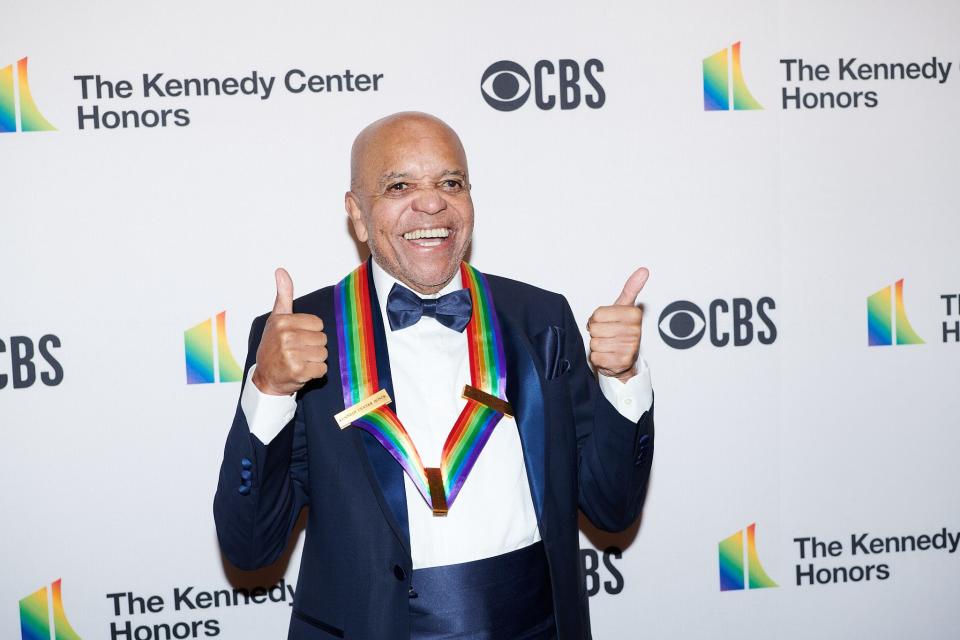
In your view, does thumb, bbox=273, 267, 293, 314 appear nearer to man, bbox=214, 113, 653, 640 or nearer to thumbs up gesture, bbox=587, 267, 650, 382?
man, bbox=214, 113, 653, 640

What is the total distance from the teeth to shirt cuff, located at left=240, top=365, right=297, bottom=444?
488 mm

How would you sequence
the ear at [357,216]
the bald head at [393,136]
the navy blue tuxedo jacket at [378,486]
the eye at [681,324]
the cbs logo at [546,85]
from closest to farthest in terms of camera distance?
the navy blue tuxedo jacket at [378,486] < the bald head at [393,136] < the ear at [357,216] < the cbs logo at [546,85] < the eye at [681,324]

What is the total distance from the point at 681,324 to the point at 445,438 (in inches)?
54.0

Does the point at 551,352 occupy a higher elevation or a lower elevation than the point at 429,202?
lower

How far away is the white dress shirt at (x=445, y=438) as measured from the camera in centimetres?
186

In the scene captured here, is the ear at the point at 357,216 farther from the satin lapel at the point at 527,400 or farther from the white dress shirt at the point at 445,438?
the satin lapel at the point at 527,400

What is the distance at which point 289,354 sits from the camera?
1.67 meters

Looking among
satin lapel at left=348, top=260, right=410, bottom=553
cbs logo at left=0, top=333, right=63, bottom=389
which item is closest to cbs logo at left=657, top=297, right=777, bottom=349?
satin lapel at left=348, top=260, right=410, bottom=553

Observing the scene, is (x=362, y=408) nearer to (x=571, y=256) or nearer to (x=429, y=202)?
(x=429, y=202)

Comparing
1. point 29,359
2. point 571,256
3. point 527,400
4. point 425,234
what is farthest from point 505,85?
point 29,359

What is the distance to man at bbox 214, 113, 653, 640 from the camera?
5.86 feet

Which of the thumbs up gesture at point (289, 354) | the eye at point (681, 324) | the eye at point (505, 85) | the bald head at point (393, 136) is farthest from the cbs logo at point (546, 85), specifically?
the thumbs up gesture at point (289, 354)

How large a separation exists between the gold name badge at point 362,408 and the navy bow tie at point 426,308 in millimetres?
195

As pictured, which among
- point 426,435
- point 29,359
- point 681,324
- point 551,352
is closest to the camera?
point 426,435
